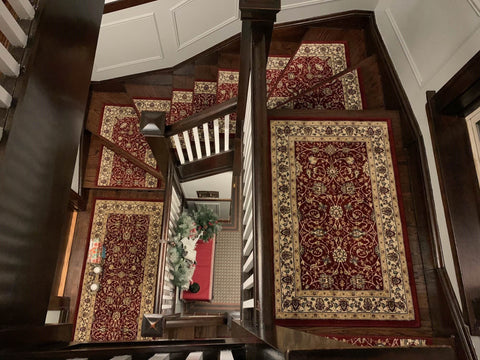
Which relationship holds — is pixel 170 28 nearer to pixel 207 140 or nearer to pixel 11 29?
pixel 207 140

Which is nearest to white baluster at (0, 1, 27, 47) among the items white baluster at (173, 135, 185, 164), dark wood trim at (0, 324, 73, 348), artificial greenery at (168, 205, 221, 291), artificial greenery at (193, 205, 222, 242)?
dark wood trim at (0, 324, 73, 348)

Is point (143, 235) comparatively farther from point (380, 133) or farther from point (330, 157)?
point (380, 133)

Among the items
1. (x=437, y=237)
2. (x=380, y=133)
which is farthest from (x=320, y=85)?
(x=437, y=237)

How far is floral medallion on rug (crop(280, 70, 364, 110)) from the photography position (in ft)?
10.4

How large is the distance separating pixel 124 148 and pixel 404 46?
3478 mm

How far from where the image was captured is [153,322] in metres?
2.57

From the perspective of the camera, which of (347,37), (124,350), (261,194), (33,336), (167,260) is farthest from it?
(167,260)

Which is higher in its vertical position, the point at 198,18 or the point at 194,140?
the point at 198,18

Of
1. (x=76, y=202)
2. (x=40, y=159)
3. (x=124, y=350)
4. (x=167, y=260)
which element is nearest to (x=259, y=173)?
(x=40, y=159)

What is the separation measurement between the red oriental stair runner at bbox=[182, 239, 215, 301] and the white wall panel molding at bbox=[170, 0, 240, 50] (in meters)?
3.21

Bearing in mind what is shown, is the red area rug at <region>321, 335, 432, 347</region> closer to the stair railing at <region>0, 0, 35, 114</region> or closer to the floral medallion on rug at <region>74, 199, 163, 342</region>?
the stair railing at <region>0, 0, 35, 114</region>

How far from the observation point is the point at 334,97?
127 inches

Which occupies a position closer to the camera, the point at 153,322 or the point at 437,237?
the point at 437,237

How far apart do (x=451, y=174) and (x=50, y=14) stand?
7.78 feet
